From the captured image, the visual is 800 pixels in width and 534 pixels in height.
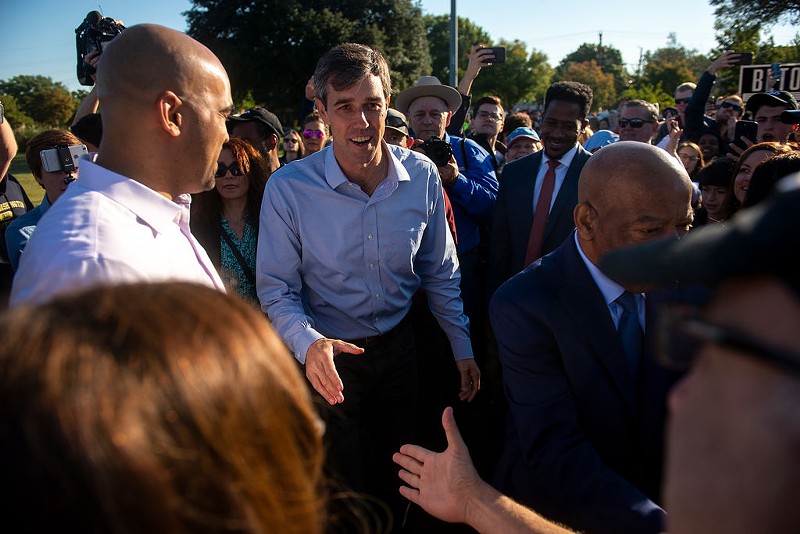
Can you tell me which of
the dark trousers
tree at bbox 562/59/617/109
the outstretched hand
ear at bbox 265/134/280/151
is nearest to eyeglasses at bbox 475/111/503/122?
ear at bbox 265/134/280/151

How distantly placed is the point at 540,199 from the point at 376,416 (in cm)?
185

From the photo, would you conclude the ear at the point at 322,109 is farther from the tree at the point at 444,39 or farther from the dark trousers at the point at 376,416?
the tree at the point at 444,39

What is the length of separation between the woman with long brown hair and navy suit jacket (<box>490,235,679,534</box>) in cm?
125

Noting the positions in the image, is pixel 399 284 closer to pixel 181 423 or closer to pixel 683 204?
pixel 683 204

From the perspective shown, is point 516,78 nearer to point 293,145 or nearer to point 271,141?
point 293,145

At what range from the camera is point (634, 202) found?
204cm

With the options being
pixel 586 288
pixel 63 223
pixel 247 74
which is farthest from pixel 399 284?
pixel 247 74

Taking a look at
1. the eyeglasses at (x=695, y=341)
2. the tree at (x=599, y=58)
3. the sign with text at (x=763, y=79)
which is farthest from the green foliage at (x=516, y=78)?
the eyeglasses at (x=695, y=341)

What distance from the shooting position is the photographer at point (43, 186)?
325 centimetres

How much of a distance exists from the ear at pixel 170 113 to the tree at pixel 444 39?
4806 centimetres

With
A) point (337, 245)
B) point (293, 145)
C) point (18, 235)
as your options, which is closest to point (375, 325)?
point (337, 245)

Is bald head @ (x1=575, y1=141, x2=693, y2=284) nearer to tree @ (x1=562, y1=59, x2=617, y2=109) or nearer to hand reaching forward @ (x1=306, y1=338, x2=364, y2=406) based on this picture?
hand reaching forward @ (x1=306, y1=338, x2=364, y2=406)

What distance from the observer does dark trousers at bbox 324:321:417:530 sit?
2879 millimetres

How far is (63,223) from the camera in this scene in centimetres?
155
